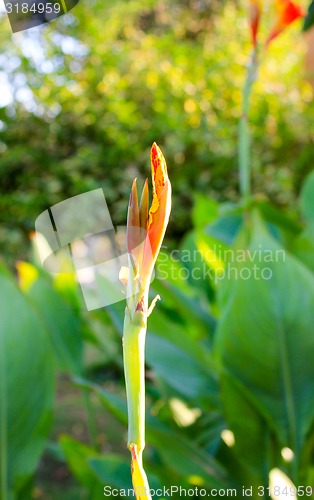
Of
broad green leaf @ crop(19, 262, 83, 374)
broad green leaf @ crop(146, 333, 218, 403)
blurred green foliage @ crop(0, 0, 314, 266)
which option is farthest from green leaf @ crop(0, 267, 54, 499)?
blurred green foliage @ crop(0, 0, 314, 266)

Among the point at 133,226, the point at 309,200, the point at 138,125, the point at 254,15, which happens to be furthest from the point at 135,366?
the point at 138,125

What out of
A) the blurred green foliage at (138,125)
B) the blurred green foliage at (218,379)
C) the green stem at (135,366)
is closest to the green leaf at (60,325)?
the blurred green foliage at (218,379)

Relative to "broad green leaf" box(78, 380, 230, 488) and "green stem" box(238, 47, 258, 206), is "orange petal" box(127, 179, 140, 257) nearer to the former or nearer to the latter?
"green stem" box(238, 47, 258, 206)

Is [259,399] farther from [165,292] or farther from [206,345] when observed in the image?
[206,345]

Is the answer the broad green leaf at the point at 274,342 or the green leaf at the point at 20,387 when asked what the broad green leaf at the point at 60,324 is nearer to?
the green leaf at the point at 20,387

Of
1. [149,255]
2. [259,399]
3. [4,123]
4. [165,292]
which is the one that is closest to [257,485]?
[259,399]
